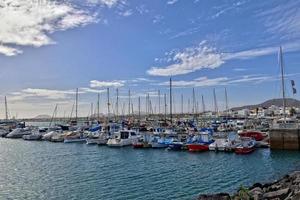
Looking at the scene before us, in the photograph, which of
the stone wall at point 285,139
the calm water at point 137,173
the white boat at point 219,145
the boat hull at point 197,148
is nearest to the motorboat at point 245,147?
the calm water at point 137,173

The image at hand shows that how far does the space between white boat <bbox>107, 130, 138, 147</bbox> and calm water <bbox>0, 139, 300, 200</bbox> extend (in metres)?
7.71

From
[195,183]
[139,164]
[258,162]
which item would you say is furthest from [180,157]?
[195,183]

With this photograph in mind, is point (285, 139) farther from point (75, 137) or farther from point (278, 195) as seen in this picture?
point (75, 137)

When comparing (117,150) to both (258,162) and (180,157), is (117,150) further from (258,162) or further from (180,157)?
(258,162)

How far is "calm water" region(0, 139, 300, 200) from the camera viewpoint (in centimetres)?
2748

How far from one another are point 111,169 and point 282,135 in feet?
73.6

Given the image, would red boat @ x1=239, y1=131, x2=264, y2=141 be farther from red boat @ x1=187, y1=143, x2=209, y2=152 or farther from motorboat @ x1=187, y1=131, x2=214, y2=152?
red boat @ x1=187, y1=143, x2=209, y2=152

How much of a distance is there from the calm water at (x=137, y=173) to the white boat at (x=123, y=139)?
7.71m

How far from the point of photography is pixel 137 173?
35.4m

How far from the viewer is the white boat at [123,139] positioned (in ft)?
196

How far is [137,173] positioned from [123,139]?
25.4m

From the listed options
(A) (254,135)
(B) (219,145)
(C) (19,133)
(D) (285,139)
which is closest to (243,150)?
(B) (219,145)

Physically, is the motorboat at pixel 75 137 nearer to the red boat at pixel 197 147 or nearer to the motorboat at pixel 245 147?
→ the red boat at pixel 197 147

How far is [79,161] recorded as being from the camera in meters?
45.9
